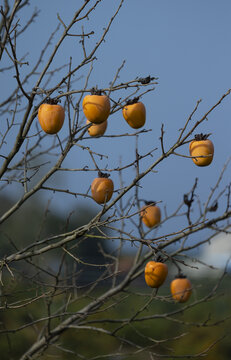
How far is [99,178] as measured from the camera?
3.39 meters

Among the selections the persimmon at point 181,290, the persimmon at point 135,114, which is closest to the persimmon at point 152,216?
the persimmon at point 181,290

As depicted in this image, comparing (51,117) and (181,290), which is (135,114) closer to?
(51,117)

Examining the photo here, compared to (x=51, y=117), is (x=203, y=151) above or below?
below

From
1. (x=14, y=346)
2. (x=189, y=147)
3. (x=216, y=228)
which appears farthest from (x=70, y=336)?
(x=189, y=147)

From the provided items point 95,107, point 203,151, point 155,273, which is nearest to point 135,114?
point 95,107

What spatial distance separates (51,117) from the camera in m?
3.01

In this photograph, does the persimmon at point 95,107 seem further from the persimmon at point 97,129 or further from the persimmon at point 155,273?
the persimmon at point 155,273

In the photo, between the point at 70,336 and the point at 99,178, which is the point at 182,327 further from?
the point at 99,178

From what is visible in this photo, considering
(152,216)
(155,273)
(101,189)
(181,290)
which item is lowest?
(181,290)

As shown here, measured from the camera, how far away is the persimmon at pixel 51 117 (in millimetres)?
3010

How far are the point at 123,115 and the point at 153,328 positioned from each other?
630 cm

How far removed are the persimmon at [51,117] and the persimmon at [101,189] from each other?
1.51 ft

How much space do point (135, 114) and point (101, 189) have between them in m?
0.49

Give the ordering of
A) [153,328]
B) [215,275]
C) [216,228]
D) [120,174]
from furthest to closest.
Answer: [215,275] → [153,328] → [120,174] → [216,228]
